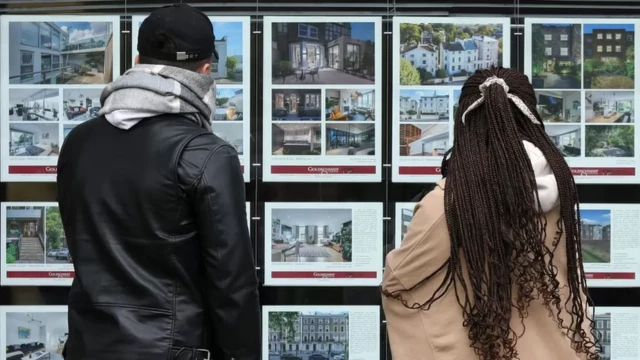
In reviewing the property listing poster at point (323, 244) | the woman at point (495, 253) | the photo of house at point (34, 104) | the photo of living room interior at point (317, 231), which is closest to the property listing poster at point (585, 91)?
the property listing poster at point (323, 244)

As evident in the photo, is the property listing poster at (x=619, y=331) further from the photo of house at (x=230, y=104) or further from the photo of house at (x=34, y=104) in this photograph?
the photo of house at (x=34, y=104)

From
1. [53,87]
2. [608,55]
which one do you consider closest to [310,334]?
[53,87]

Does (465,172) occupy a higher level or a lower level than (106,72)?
lower

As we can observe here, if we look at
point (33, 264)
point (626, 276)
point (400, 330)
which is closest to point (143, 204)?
point (400, 330)

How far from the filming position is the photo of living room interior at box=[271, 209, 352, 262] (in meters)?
4.05

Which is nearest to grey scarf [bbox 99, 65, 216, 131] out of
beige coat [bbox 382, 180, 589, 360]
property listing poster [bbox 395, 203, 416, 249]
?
beige coat [bbox 382, 180, 589, 360]

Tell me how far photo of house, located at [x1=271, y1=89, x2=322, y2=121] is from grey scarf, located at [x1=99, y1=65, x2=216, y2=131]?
152cm

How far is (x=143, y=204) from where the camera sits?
2.35 meters

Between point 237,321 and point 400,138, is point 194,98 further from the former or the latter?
point 400,138

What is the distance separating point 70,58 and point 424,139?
177 cm

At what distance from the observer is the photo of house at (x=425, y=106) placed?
4.03 metres

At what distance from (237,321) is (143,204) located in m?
0.42

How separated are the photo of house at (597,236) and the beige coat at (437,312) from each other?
1781 millimetres

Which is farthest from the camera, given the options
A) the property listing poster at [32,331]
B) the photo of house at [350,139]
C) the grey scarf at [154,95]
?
the property listing poster at [32,331]
